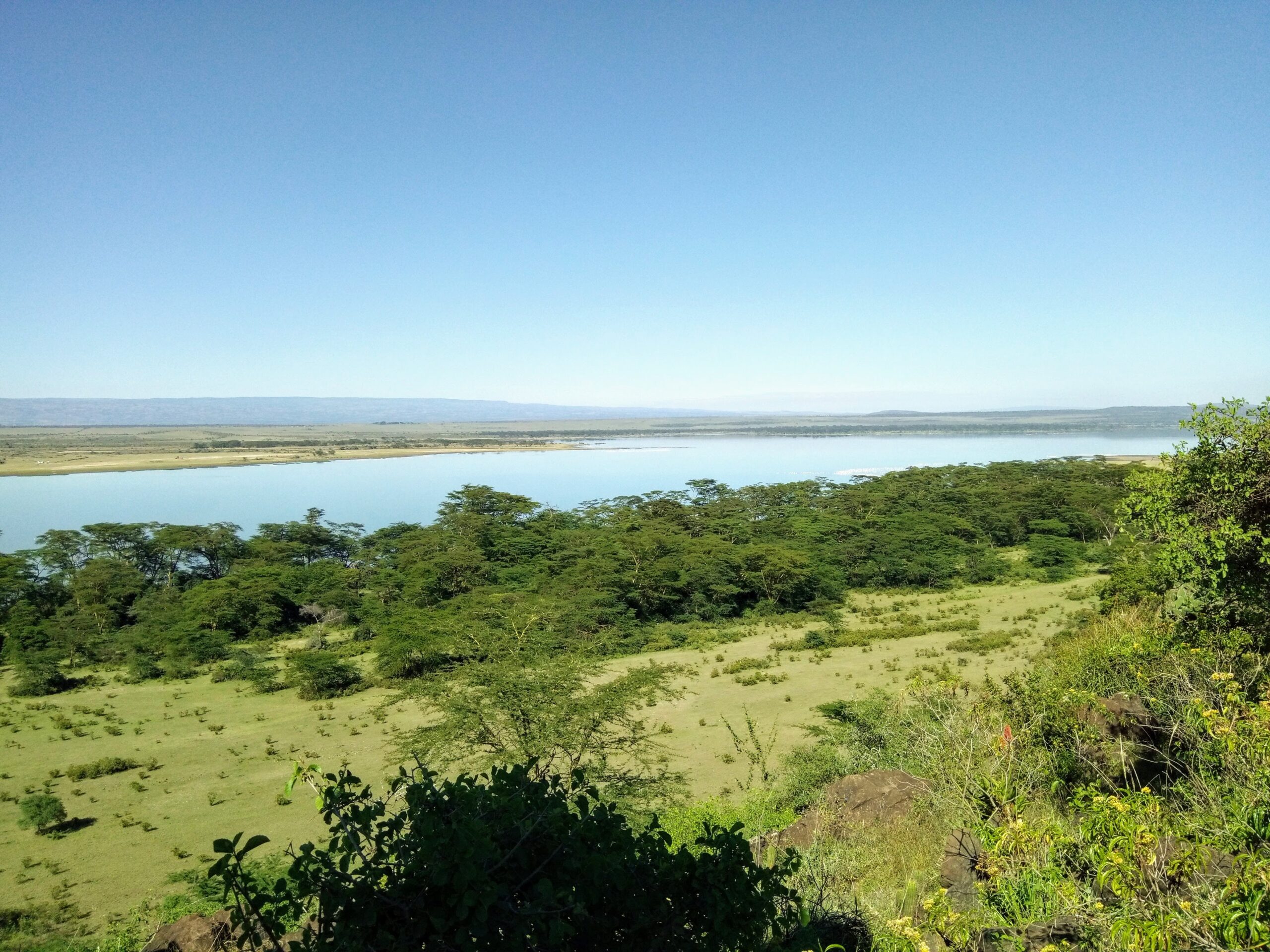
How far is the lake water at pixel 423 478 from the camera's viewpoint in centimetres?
5834

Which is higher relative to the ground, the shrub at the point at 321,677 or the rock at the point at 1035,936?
the rock at the point at 1035,936


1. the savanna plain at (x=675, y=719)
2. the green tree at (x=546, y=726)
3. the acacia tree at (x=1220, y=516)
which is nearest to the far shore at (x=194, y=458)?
the savanna plain at (x=675, y=719)

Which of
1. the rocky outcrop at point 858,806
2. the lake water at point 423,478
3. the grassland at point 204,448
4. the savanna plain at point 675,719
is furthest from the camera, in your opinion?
the grassland at point 204,448

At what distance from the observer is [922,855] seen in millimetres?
8258

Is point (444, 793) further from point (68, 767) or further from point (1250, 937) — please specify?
point (68, 767)

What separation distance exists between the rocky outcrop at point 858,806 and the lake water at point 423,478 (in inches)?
1986

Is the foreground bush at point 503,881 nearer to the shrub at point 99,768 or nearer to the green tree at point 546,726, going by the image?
the green tree at point 546,726

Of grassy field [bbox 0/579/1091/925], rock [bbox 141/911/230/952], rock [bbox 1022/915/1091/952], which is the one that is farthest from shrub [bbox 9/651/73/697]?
rock [bbox 1022/915/1091/952]

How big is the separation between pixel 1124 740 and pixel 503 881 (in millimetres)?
9174

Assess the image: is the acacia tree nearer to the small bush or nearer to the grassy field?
the grassy field

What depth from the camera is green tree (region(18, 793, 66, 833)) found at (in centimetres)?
1429

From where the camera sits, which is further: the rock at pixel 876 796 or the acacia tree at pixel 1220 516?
the rock at pixel 876 796

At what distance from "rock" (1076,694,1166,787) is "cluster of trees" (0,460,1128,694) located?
1308cm

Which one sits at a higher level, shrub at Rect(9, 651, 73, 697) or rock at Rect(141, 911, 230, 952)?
rock at Rect(141, 911, 230, 952)
